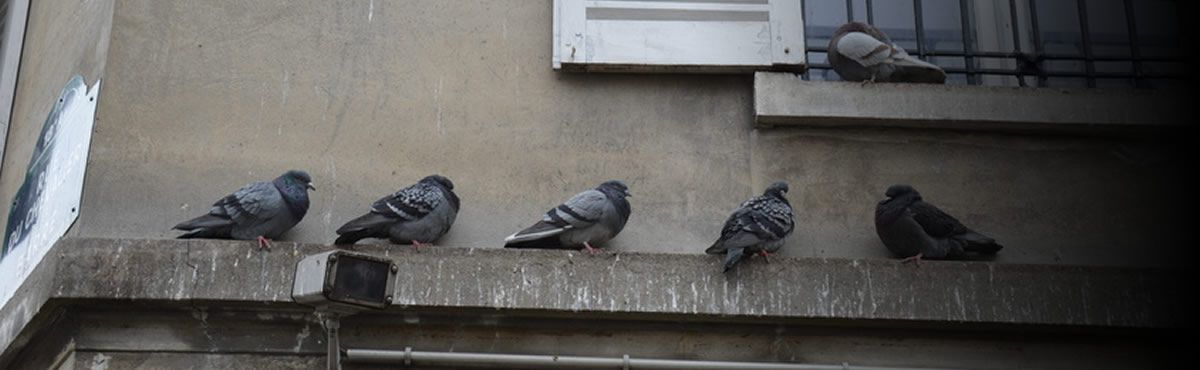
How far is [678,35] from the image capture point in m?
6.93

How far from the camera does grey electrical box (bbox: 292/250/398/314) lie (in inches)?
224

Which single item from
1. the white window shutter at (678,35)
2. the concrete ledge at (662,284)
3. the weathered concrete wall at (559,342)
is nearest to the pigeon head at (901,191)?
the concrete ledge at (662,284)

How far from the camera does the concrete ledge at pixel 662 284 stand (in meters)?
6.20

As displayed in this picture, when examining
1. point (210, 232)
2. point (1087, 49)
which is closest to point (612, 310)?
point (210, 232)

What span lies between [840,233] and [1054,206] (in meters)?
0.83

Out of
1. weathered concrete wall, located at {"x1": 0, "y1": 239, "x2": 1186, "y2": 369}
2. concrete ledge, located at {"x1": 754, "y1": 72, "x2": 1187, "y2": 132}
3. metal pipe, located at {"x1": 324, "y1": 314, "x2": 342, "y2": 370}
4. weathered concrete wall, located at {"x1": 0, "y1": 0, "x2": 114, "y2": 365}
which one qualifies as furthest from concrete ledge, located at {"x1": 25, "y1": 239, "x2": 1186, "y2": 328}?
concrete ledge, located at {"x1": 754, "y1": 72, "x2": 1187, "y2": 132}

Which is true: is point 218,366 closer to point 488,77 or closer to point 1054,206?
point 488,77

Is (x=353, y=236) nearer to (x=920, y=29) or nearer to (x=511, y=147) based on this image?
(x=511, y=147)

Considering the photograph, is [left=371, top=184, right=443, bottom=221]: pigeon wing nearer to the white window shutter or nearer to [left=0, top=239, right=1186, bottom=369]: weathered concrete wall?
[left=0, top=239, right=1186, bottom=369]: weathered concrete wall

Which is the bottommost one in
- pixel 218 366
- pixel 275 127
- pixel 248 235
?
pixel 218 366

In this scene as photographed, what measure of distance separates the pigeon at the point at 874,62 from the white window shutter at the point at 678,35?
17 cm

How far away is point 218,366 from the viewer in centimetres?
621

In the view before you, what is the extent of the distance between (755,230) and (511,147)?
104cm

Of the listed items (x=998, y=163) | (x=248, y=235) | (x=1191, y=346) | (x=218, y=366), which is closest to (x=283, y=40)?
(x=248, y=235)
